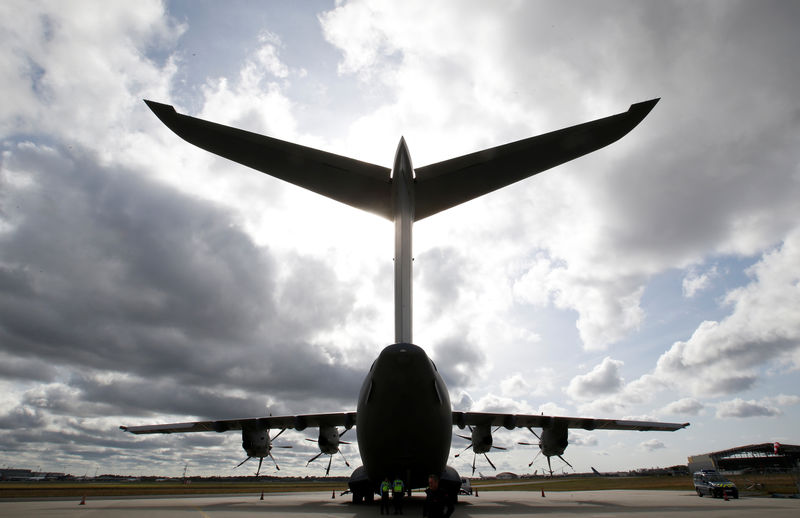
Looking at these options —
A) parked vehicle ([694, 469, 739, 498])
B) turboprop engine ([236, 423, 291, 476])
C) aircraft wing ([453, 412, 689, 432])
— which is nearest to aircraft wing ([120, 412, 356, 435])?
turboprop engine ([236, 423, 291, 476])

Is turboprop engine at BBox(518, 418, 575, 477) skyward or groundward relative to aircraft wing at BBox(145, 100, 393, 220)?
groundward

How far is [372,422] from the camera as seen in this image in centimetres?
926

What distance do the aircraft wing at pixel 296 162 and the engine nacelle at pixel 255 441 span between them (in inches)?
483

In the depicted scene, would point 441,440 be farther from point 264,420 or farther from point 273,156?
point 264,420

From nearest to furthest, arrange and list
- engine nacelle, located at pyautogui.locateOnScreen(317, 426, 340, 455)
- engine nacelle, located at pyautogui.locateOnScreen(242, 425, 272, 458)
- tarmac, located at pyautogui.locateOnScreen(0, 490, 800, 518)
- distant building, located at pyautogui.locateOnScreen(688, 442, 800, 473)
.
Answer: tarmac, located at pyautogui.locateOnScreen(0, 490, 800, 518) < engine nacelle, located at pyautogui.locateOnScreen(242, 425, 272, 458) < engine nacelle, located at pyautogui.locateOnScreen(317, 426, 340, 455) < distant building, located at pyautogui.locateOnScreen(688, 442, 800, 473)

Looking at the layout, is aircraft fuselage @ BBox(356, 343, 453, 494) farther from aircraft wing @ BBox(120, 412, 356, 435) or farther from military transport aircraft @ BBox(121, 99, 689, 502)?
aircraft wing @ BBox(120, 412, 356, 435)

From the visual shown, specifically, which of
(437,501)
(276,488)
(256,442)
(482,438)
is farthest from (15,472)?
(437,501)

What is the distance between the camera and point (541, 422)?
17.2 meters

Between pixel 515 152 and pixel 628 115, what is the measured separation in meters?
2.06

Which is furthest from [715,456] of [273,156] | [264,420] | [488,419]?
[273,156]

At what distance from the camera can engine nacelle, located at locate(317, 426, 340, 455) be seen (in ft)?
60.5

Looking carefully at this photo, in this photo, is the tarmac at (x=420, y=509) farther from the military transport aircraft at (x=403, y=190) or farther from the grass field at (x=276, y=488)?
the grass field at (x=276, y=488)

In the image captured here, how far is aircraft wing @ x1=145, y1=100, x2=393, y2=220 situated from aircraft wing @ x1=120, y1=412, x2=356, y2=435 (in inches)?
420

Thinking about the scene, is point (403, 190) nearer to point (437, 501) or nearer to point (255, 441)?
point (437, 501)
